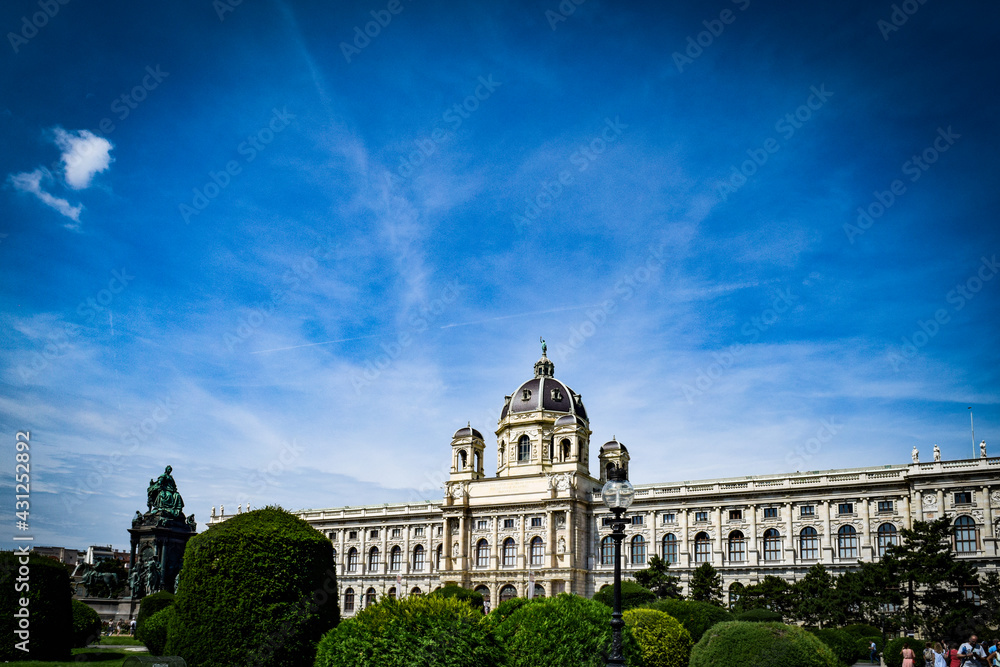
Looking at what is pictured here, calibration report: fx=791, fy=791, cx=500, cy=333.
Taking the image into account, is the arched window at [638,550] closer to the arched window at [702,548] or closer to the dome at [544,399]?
the arched window at [702,548]

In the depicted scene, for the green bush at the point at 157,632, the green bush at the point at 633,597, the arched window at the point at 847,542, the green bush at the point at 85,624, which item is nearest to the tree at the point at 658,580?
the arched window at the point at 847,542

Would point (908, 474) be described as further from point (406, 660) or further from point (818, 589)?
point (406, 660)

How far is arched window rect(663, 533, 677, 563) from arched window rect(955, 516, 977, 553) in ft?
70.7

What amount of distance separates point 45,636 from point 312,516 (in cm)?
6578

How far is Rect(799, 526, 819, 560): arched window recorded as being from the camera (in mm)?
62950

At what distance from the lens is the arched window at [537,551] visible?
72.9m

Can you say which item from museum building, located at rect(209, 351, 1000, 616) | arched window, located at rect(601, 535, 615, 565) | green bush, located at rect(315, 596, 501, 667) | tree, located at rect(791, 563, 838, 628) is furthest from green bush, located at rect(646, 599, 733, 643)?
arched window, located at rect(601, 535, 615, 565)

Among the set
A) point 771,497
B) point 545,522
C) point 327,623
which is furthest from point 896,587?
point 327,623

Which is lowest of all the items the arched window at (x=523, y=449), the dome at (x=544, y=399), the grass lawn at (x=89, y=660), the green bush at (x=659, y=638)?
the grass lawn at (x=89, y=660)

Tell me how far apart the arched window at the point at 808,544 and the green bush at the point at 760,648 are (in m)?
47.0

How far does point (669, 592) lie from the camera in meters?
60.8

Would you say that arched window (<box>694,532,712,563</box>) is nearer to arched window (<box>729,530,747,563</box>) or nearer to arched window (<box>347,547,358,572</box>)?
arched window (<box>729,530,747,563</box>)

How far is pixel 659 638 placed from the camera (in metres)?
24.1

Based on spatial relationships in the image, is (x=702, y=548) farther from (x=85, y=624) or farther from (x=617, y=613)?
(x=617, y=613)
